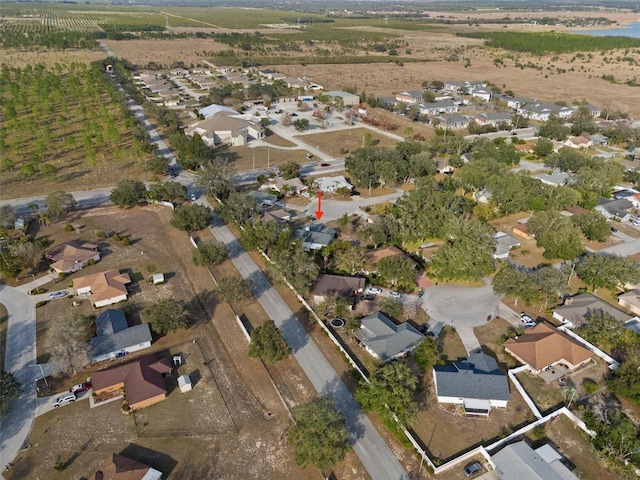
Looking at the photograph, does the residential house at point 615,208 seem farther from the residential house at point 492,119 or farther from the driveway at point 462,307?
the residential house at point 492,119

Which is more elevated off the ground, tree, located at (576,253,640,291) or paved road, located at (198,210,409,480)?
tree, located at (576,253,640,291)

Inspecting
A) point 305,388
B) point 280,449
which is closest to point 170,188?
point 305,388

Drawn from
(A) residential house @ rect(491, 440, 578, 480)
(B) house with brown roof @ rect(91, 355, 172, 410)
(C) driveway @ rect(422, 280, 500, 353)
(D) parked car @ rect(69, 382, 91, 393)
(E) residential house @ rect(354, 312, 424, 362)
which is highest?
(A) residential house @ rect(491, 440, 578, 480)

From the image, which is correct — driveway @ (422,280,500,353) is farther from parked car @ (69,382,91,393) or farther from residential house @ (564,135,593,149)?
residential house @ (564,135,593,149)

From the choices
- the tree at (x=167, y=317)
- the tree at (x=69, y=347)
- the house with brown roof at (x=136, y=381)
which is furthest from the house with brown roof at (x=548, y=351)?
the tree at (x=69, y=347)

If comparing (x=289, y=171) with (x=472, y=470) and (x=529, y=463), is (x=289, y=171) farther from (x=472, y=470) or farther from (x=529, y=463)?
(x=529, y=463)

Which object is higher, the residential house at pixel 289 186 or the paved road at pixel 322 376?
the paved road at pixel 322 376

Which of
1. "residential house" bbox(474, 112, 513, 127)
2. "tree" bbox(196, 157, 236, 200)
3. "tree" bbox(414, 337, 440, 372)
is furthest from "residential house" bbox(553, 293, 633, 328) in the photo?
"residential house" bbox(474, 112, 513, 127)
